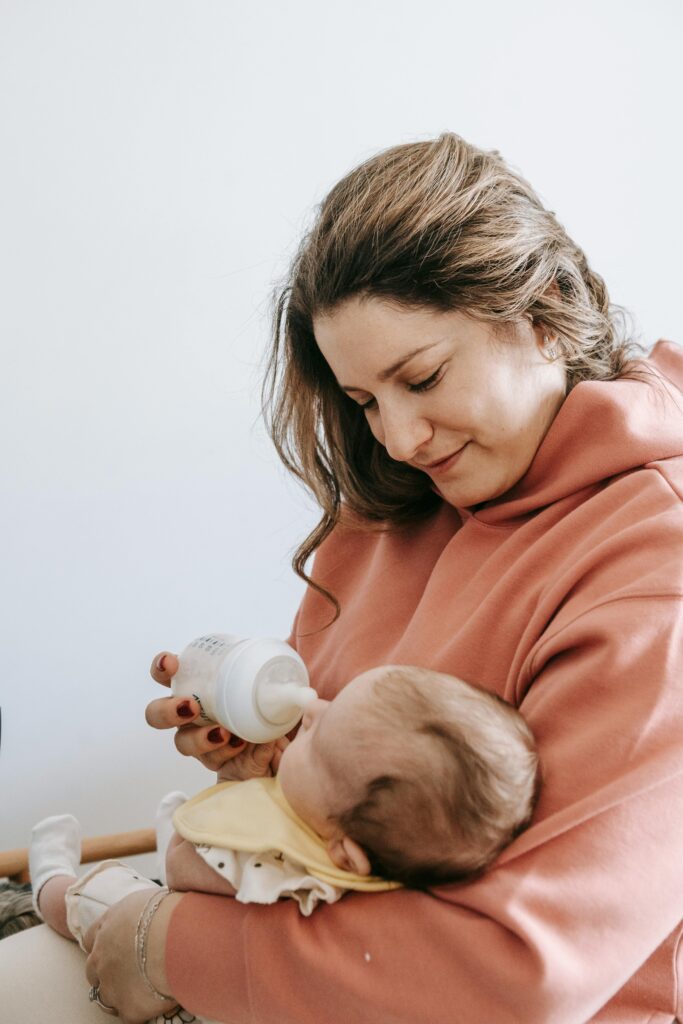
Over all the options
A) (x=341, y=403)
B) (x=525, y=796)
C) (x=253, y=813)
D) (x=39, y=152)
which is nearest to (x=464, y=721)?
(x=525, y=796)

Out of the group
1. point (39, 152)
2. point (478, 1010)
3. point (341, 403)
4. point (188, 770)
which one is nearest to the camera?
point (478, 1010)

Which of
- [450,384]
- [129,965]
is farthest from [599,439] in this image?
[129,965]

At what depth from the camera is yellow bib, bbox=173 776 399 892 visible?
38.5 inches

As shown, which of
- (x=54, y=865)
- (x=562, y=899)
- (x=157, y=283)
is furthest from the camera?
(x=157, y=283)

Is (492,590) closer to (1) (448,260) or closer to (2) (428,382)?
(2) (428,382)

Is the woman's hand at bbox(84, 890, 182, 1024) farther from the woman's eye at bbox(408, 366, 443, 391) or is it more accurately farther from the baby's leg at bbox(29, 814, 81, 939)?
the woman's eye at bbox(408, 366, 443, 391)

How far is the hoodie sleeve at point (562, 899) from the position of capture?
0.84 meters

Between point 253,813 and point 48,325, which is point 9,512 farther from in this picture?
point 253,813

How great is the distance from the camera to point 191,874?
1.09m

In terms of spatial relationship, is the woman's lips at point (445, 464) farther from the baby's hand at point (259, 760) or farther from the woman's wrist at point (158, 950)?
the woman's wrist at point (158, 950)

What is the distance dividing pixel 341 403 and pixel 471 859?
2.29 ft

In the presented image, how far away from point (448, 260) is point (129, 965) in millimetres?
845

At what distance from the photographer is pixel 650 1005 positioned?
984 mm

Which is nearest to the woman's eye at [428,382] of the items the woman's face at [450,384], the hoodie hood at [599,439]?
the woman's face at [450,384]
